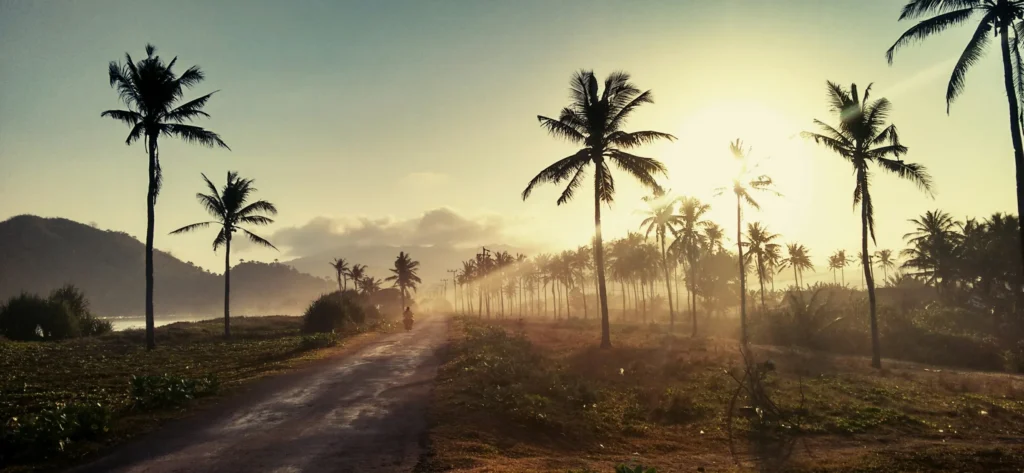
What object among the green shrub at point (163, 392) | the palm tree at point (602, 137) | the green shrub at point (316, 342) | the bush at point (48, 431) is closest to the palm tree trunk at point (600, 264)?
the palm tree at point (602, 137)

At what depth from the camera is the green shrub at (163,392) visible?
41.5 feet

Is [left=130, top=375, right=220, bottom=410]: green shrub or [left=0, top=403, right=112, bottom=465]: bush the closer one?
[left=0, top=403, right=112, bottom=465]: bush

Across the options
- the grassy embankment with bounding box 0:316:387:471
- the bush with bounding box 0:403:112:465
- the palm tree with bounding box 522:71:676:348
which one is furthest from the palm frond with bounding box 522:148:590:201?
the bush with bounding box 0:403:112:465

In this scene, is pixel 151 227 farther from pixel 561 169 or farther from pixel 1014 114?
pixel 1014 114

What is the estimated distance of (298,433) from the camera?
10531 mm

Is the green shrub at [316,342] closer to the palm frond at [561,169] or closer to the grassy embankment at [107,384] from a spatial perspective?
the grassy embankment at [107,384]

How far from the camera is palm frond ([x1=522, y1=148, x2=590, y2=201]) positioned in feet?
92.1

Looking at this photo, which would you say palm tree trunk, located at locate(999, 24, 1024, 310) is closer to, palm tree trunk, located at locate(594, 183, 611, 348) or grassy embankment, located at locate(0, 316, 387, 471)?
palm tree trunk, located at locate(594, 183, 611, 348)

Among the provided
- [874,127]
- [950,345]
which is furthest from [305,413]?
[950,345]

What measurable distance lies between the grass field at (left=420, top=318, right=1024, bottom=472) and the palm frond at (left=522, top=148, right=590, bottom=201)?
34.6 ft

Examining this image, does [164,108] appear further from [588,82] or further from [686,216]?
[686,216]

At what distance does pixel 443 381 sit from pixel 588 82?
60.8 feet

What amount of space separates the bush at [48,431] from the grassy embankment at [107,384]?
2 cm

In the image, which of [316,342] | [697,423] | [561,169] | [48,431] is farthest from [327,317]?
[697,423]
